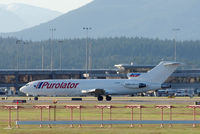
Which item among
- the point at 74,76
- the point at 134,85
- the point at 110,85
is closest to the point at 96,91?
the point at 110,85

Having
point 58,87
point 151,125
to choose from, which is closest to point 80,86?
point 58,87

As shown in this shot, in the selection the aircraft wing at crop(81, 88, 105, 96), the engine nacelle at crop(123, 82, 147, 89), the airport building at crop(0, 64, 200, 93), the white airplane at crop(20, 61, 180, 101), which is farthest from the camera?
the airport building at crop(0, 64, 200, 93)

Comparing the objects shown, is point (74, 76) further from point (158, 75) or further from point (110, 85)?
point (158, 75)

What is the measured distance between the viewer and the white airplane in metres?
122

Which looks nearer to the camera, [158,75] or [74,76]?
[158,75]

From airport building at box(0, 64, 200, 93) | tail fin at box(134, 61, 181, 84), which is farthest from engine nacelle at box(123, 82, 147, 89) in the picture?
airport building at box(0, 64, 200, 93)

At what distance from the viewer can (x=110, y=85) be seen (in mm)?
124625

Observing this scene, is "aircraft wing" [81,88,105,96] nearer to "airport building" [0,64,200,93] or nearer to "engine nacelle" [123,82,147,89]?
"engine nacelle" [123,82,147,89]

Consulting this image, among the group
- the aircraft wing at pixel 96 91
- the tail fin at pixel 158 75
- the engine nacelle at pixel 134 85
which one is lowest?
the aircraft wing at pixel 96 91

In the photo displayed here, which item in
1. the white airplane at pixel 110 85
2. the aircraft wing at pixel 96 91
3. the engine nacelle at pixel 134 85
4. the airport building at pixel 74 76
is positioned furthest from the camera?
the airport building at pixel 74 76

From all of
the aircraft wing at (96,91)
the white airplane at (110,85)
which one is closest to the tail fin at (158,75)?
the white airplane at (110,85)

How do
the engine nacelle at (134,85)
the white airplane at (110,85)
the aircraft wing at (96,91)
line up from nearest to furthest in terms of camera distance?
the engine nacelle at (134,85)
the white airplane at (110,85)
the aircraft wing at (96,91)

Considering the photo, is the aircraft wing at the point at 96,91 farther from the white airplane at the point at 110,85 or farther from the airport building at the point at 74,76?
the airport building at the point at 74,76

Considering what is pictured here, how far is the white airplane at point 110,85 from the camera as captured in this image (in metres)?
122
